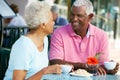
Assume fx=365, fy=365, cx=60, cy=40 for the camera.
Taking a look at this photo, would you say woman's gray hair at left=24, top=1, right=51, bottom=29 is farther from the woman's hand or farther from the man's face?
the man's face

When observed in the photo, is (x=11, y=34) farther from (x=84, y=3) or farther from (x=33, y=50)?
(x=33, y=50)

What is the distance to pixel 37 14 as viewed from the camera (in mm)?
2805

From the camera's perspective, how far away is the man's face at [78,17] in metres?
3.38

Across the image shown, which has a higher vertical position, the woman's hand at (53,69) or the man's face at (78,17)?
the man's face at (78,17)

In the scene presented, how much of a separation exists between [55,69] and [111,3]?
13.5 meters

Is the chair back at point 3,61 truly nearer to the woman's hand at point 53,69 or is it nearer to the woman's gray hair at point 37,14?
the woman's gray hair at point 37,14

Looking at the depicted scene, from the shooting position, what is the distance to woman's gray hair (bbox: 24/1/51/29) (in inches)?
110

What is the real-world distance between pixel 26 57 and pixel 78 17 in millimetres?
878

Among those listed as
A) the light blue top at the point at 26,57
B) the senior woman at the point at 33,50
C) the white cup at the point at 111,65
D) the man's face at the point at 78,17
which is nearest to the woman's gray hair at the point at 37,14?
the senior woman at the point at 33,50

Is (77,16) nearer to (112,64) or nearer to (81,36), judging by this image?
(81,36)

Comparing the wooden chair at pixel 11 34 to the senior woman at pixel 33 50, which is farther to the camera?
the wooden chair at pixel 11 34

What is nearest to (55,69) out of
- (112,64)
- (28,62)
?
(28,62)

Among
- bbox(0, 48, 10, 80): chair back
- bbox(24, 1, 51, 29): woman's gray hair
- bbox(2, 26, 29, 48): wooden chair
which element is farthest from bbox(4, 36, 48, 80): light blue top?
bbox(2, 26, 29, 48): wooden chair

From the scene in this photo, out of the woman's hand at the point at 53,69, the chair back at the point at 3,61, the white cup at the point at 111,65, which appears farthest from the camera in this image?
the chair back at the point at 3,61
